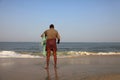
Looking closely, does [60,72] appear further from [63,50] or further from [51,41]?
[63,50]

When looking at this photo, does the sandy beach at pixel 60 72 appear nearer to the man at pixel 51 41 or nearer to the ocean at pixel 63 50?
the man at pixel 51 41

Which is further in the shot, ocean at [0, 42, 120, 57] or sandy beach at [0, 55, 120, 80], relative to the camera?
ocean at [0, 42, 120, 57]

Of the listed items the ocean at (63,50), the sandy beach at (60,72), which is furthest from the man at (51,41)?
the ocean at (63,50)

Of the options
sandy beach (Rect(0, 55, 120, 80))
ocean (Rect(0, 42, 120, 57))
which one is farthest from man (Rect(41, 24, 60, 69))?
ocean (Rect(0, 42, 120, 57))

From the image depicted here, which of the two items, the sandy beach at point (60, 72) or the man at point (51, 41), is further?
the man at point (51, 41)

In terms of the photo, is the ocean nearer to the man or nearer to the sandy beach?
the sandy beach

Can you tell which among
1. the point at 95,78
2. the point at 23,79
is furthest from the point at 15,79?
the point at 95,78

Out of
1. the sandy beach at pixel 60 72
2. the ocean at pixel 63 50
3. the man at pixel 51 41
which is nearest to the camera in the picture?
the sandy beach at pixel 60 72

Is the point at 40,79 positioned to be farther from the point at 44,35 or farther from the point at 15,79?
the point at 44,35

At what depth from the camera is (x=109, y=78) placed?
7.54 meters

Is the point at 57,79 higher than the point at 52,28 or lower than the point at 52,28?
lower

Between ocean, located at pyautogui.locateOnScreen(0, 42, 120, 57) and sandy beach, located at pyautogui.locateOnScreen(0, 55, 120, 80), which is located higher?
sandy beach, located at pyautogui.locateOnScreen(0, 55, 120, 80)

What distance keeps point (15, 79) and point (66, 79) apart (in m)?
1.46

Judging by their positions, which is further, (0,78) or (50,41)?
(50,41)
